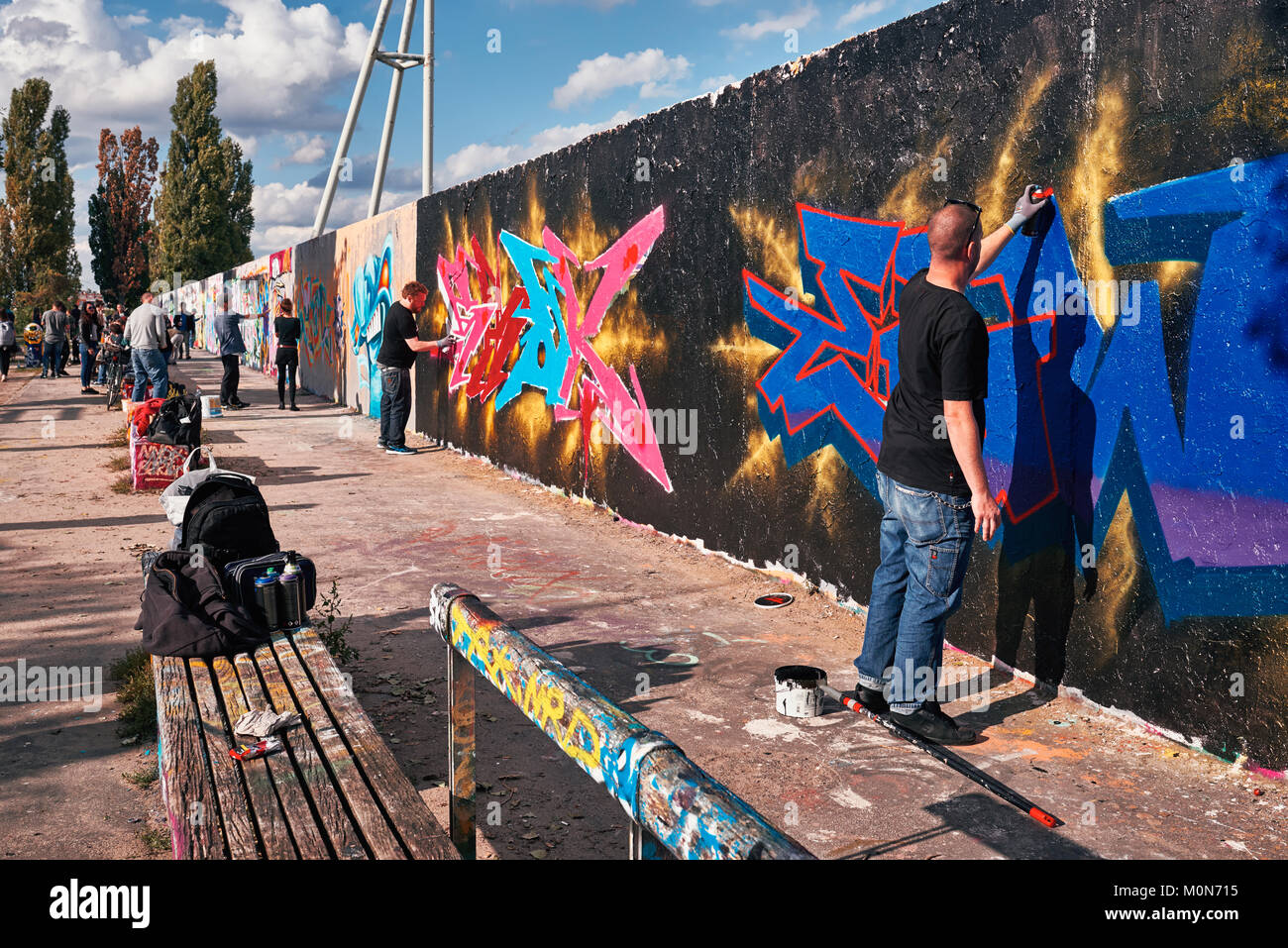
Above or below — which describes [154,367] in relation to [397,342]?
below

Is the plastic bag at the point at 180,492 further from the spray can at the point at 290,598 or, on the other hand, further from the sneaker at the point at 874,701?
the sneaker at the point at 874,701

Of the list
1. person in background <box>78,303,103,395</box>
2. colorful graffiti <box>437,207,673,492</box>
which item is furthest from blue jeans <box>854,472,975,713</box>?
person in background <box>78,303,103,395</box>

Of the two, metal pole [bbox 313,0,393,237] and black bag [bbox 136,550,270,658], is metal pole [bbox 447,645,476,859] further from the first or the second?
metal pole [bbox 313,0,393,237]

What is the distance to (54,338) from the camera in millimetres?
23500

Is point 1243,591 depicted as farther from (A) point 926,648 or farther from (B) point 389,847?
(B) point 389,847

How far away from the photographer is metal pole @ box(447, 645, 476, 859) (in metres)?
2.91

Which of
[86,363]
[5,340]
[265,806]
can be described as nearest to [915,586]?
[265,806]

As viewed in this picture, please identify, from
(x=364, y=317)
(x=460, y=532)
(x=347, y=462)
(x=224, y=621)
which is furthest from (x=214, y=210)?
(x=224, y=621)

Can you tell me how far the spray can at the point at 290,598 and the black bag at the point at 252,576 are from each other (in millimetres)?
31

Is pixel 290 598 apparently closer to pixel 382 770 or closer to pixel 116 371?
pixel 382 770

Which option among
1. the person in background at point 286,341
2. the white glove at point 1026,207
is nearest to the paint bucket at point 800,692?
the white glove at point 1026,207

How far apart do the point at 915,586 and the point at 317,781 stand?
7.82 ft

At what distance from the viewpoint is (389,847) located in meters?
2.40
